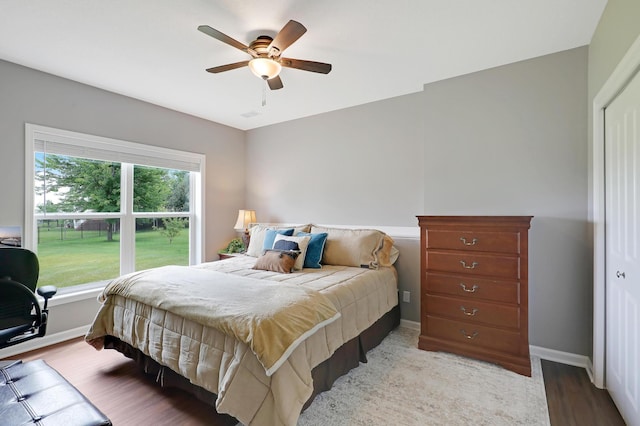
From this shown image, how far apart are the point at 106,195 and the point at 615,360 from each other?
470 cm

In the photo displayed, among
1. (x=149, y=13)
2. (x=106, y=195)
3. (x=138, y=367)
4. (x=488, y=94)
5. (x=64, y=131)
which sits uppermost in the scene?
(x=149, y=13)

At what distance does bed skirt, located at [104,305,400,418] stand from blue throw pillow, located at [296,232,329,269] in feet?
2.67

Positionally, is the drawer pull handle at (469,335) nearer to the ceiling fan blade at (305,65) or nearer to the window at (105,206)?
the ceiling fan blade at (305,65)

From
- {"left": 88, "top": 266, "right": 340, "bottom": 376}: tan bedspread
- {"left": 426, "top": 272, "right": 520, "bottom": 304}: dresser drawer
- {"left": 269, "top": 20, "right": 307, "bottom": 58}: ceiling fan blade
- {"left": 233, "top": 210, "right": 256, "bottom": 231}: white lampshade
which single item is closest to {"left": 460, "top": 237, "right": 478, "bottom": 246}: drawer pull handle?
{"left": 426, "top": 272, "right": 520, "bottom": 304}: dresser drawer

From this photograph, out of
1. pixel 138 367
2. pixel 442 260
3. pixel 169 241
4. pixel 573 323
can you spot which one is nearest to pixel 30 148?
pixel 169 241

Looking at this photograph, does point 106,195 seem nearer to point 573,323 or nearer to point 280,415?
point 280,415

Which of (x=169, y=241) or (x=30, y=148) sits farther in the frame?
(x=169, y=241)

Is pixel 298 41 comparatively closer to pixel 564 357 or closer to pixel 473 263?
pixel 473 263

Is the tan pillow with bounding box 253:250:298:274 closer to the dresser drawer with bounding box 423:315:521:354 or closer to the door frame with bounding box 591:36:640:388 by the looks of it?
the dresser drawer with bounding box 423:315:521:354

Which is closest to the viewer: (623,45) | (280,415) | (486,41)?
(280,415)

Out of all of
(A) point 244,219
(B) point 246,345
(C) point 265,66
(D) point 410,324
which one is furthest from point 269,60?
(D) point 410,324

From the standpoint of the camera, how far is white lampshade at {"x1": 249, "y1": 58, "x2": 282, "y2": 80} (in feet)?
7.12

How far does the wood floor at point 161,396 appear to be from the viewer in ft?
5.92

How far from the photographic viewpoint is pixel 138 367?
2387 millimetres
